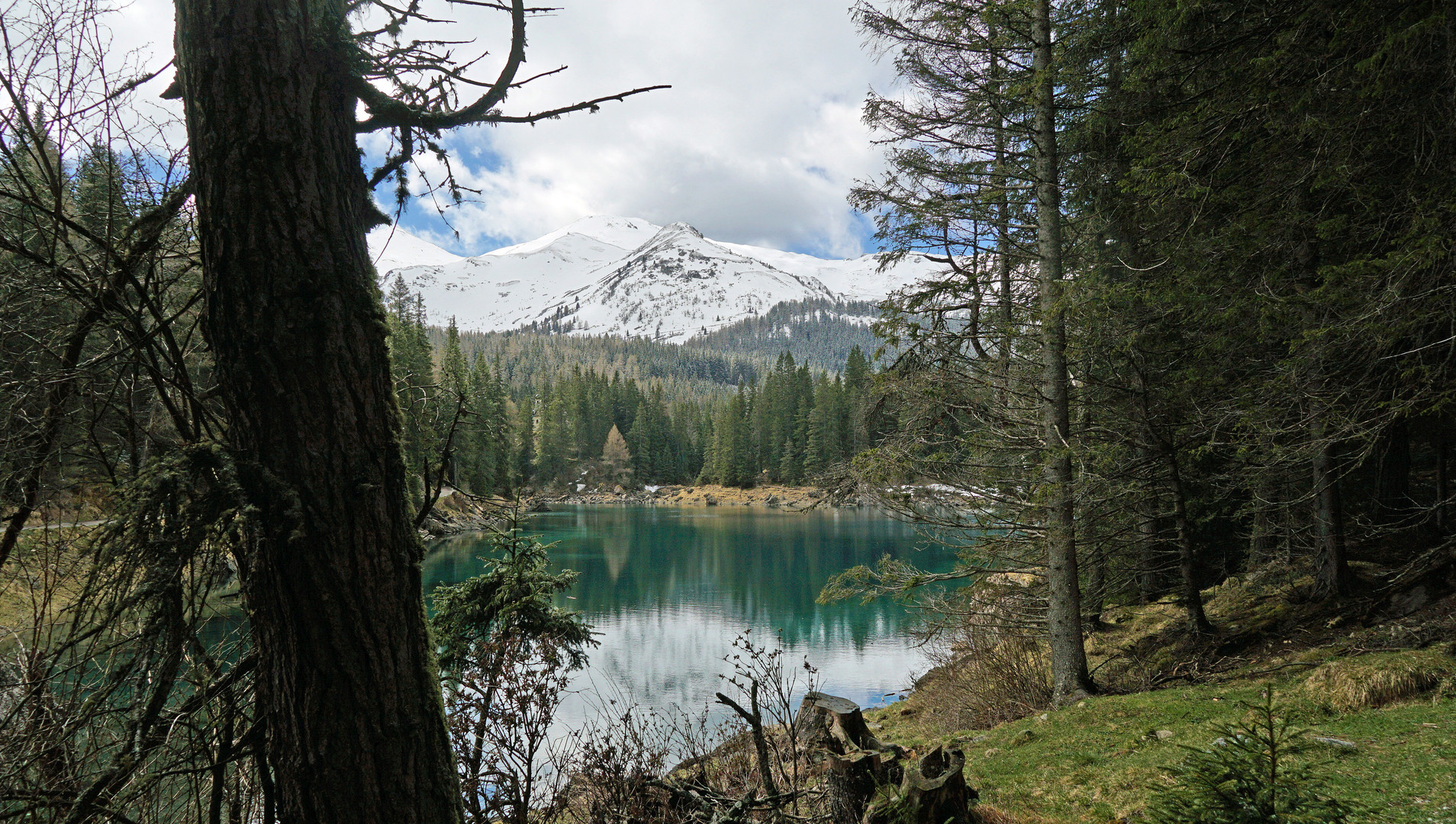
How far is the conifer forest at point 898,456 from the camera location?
5.77 ft

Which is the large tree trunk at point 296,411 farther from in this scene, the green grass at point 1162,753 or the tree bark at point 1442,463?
the tree bark at point 1442,463

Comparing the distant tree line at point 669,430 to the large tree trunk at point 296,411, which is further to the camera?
the distant tree line at point 669,430

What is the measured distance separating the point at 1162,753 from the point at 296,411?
4.92 m

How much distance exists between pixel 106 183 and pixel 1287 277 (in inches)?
333

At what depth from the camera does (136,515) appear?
162cm

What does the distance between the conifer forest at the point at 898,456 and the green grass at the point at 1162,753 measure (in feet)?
0.12

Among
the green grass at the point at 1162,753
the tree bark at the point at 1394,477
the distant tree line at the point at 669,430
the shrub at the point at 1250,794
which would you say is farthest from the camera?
the distant tree line at the point at 669,430

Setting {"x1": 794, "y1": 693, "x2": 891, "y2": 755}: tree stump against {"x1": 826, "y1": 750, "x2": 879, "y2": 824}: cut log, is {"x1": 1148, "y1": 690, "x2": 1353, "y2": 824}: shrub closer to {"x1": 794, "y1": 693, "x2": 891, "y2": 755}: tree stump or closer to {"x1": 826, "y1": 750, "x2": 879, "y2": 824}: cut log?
{"x1": 826, "y1": 750, "x2": 879, "y2": 824}: cut log

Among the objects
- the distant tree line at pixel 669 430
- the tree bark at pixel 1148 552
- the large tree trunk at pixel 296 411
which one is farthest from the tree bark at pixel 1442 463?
the distant tree line at pixel 669 430

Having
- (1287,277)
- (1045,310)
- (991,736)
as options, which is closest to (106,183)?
(1045,310)

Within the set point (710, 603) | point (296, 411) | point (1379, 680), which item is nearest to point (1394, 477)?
point (1379, 680)

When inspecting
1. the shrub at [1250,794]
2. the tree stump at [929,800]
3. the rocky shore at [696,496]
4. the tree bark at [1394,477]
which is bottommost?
the rocky shore at [696,496]

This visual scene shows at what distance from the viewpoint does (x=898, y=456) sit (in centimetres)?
642

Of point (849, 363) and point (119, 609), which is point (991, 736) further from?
point (849, 363)
